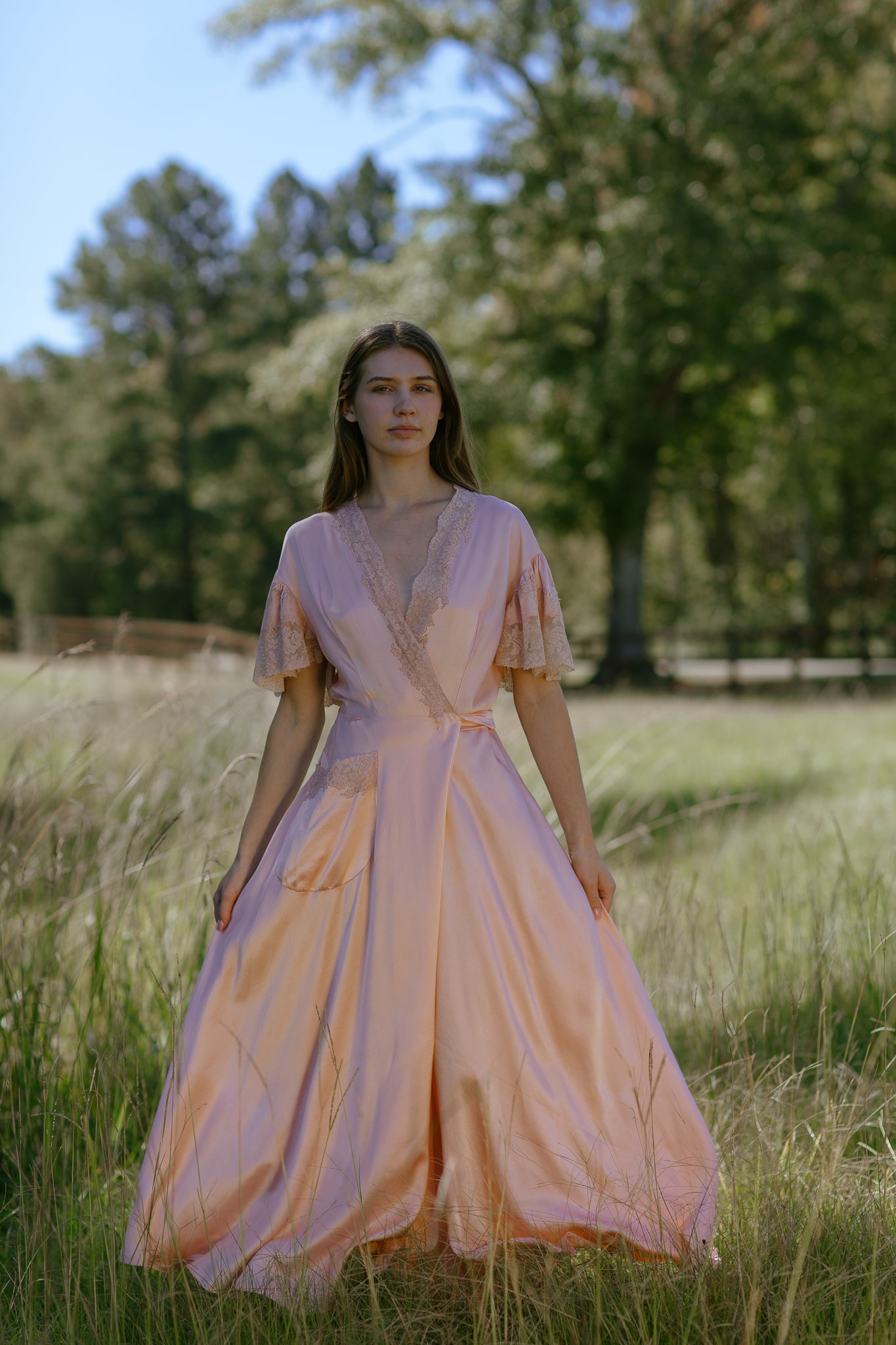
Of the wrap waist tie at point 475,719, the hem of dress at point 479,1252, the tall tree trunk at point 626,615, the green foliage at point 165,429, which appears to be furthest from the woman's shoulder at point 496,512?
the green foliage at point 165,429

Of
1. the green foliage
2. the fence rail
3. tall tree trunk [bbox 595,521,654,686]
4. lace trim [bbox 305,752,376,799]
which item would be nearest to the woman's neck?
lace trim [bbox 305,752,376,799]

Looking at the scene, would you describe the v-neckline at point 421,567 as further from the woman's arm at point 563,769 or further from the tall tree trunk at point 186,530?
the tall tree trunk at point 186,530

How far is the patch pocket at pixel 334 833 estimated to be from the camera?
6.73 feet

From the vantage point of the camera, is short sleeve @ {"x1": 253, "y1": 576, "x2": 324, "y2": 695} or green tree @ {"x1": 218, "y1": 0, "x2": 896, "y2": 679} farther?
green tree @ {"x1": 218, "y1": 0, "x2": 896, "y2": 679}

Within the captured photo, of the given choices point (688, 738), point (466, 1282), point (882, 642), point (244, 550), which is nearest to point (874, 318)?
point (688, 738)

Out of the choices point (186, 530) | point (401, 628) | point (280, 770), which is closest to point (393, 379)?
point (401, 628)

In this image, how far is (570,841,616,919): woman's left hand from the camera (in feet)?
7.12

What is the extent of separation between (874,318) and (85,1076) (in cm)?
1536

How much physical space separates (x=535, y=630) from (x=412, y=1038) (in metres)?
0.76

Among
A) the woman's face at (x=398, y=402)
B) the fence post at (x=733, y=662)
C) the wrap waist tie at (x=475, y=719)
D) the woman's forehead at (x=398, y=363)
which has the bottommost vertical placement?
the fence post at (x=733, y=662)

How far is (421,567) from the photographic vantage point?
7.20 ft

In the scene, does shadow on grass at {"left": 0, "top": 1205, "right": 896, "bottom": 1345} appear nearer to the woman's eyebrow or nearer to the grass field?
the grass field

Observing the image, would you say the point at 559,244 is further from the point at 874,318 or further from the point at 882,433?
the point at 882,433

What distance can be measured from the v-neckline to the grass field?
51 cm
